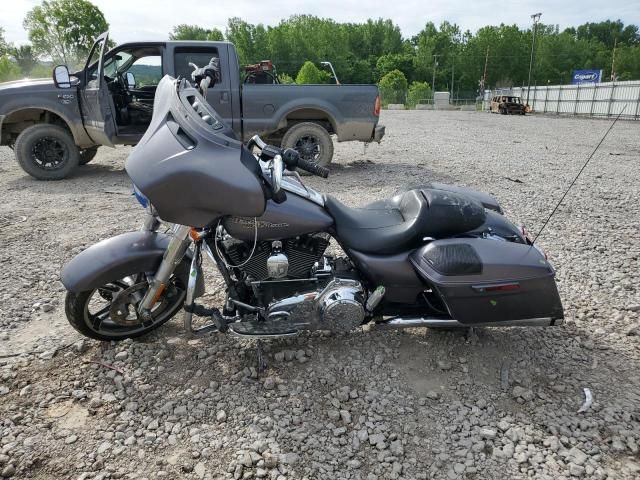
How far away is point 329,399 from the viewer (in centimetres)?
273

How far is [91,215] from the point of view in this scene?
5.79 meters

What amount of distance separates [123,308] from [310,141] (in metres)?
5.54

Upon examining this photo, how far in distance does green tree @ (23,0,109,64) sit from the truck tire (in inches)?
2341

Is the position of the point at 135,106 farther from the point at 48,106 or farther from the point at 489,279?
the point at 489,279

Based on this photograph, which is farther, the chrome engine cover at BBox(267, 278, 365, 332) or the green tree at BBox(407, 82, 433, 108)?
the green tree at BBox(407, 82, 433, 108)

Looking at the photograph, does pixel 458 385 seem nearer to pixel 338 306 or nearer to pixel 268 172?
pixel 338 306

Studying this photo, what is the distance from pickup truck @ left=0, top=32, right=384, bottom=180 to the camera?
725 centimetres

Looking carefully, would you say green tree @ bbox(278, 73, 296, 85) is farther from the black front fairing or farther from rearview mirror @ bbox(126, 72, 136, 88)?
the black front fairing

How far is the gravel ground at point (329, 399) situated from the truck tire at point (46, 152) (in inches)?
148

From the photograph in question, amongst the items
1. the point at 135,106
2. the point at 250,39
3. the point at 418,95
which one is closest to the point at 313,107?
the point at 135,106

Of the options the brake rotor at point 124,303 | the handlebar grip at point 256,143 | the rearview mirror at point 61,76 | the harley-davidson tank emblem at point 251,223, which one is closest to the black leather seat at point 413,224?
the harley-davidson tank emblem at point 251,223

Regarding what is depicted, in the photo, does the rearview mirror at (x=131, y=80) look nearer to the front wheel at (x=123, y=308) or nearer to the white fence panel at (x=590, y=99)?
the front wheel at (x=123, y=308)

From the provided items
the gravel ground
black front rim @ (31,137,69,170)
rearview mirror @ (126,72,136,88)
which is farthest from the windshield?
the gravel ground

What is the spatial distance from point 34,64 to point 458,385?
195ft
